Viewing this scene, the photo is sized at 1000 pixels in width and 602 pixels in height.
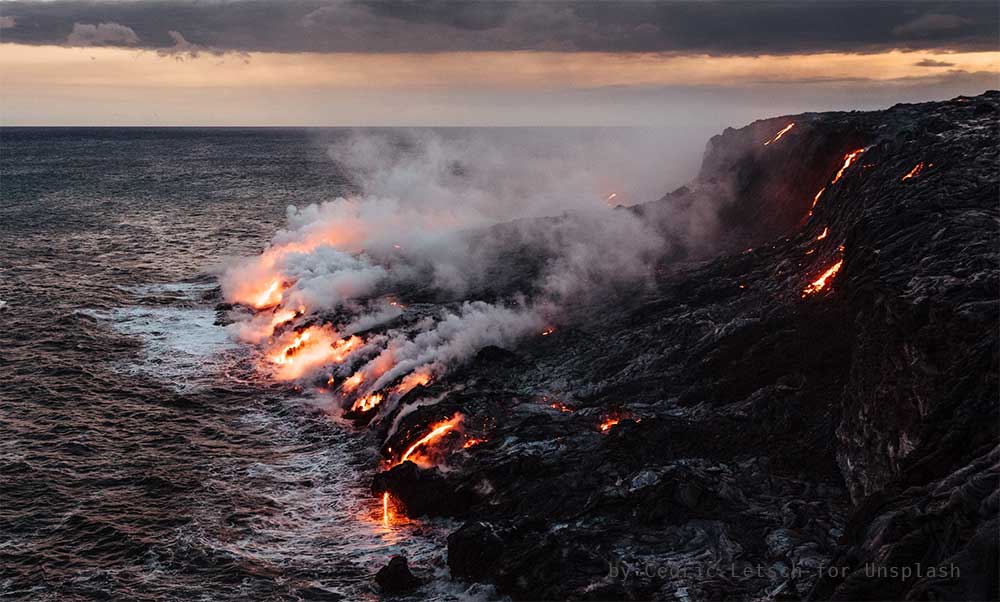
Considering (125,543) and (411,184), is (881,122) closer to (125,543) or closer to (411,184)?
(125,543)

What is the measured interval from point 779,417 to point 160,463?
3000 centimetres

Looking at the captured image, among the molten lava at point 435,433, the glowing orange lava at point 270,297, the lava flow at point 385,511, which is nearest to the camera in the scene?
the lava flow at point 385,511

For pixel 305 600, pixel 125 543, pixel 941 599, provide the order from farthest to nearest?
1. pixel 125 543
2. pixel 305 600
3. pixel 941 599

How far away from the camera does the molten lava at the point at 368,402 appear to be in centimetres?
4391

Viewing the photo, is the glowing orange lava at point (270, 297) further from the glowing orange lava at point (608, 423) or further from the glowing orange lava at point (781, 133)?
the glowing orange lava at point (781, 133)

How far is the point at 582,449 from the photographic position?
3256 cm

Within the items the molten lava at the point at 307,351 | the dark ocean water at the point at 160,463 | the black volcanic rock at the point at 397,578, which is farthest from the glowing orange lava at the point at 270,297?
the black volcanic rock at the point at 397,578

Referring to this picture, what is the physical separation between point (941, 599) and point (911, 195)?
931 inches

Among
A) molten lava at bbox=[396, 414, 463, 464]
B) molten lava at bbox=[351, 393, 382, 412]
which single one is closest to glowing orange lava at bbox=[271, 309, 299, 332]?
molten lava at bbox=[351, 393, 382, 412]

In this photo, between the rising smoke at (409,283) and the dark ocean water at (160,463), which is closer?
the dark ocean water at (160,463)

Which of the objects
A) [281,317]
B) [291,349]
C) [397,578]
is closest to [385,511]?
[397,578]

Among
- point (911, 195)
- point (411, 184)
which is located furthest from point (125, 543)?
point (411, 184)

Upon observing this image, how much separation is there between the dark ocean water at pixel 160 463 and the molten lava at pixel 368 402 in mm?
1756

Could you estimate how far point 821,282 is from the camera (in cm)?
3678
